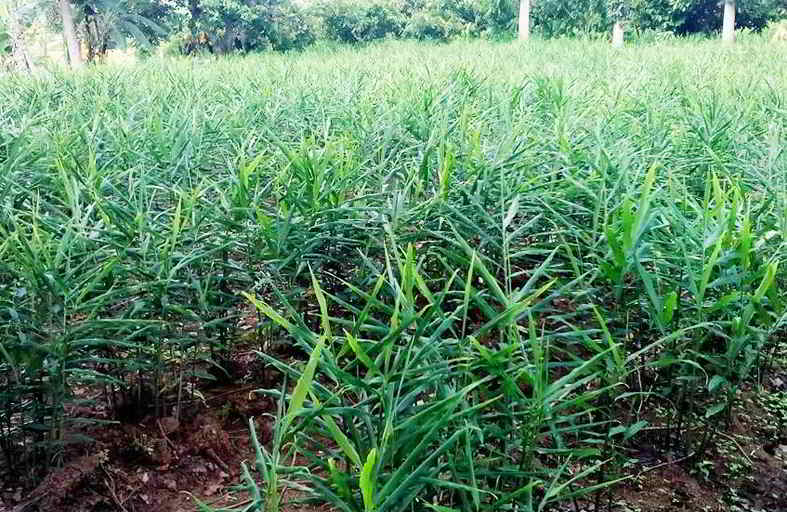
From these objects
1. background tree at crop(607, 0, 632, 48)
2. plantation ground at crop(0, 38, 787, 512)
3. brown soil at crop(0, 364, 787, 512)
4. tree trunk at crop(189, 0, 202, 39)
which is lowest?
brown soil at crop(0, 364, 787, 512)

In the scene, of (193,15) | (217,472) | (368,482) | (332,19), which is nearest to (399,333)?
(368,482)

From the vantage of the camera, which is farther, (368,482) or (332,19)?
(332,19)

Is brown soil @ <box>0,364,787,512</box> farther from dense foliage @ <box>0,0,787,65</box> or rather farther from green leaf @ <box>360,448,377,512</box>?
dense foliage @ <box>0,0,787,65</box>

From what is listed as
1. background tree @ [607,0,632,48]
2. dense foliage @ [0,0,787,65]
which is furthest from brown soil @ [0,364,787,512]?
dense foliage @ [0,0,787,65]

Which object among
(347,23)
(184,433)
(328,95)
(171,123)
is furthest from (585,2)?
(184,433)

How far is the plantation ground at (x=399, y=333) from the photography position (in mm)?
1710

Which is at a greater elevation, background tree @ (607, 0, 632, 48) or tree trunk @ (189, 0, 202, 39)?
tree trunk @ (189, 0, 202, 39)

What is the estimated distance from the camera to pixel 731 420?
104 inches

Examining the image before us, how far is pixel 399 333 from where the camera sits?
5.35ft

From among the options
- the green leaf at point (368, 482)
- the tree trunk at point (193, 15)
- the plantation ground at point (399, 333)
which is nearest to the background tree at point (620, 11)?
the tree trunk at point (193, 15)

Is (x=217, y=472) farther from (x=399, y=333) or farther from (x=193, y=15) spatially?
(x=193, y=15)

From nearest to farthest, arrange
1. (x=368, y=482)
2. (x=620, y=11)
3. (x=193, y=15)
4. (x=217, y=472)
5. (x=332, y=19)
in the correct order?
(x=368, y=482)
(x=217, y=472)
(x=620, y=11)
(x=193, y=15)
(x=332, y=19)

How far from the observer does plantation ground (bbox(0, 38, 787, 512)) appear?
5.61 ft

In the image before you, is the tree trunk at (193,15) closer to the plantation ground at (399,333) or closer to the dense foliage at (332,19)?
the dense foliage at (332,19)
